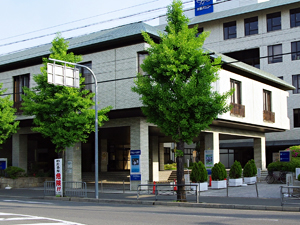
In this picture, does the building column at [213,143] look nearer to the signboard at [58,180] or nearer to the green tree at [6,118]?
the signboard at [58,180]

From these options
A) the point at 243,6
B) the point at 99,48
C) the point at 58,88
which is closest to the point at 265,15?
the point at 243,6

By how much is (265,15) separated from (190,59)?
3369cm

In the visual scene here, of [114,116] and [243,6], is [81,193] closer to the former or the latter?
[114,116]

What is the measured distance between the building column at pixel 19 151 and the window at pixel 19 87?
10.1ft

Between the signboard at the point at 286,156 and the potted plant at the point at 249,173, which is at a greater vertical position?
the signboard at the point at 286,156

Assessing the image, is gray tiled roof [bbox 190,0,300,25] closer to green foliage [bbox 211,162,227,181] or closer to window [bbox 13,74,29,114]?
window [bbox 13,74,29,114]

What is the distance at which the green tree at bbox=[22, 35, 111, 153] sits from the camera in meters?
23.3

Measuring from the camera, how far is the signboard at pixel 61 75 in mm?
20000

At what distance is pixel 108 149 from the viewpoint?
43125mm

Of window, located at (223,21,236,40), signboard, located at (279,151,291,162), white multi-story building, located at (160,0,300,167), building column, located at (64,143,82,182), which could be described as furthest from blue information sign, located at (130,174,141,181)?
window, located at (223,21,236,40)

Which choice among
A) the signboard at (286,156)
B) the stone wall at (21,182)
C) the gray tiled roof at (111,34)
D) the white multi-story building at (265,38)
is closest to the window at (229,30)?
the white multi-story building at (265,38)

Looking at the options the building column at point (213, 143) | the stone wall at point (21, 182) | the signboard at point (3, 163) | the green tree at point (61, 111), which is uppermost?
the green tree at point (61, 111)

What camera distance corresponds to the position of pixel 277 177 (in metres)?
29.4

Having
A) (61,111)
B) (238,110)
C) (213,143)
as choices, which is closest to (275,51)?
Result: (238,110)
